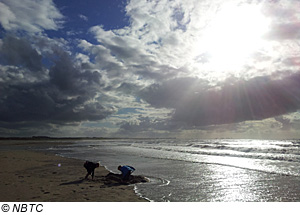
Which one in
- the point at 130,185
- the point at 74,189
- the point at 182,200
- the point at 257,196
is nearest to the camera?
the point at 182,200

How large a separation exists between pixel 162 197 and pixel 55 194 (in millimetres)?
5078

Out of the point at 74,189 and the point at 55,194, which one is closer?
the point at 55,194

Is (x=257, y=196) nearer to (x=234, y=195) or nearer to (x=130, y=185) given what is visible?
(x=234, y=195)

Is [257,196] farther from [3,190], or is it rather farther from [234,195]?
[3,190]

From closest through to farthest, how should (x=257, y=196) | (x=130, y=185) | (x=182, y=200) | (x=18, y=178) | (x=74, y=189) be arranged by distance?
1. (x=182, y=200)
2. (x=257, y=196)
3. (x=74, y=189)
4. (x=130, y=185)
5. (x=18, y=178)

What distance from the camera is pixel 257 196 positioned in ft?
33.5

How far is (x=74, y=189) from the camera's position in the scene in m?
11.1
